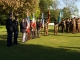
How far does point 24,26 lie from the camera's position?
19844 mm

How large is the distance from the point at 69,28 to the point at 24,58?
23226 mm

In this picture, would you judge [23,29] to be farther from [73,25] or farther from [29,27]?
[73,25]

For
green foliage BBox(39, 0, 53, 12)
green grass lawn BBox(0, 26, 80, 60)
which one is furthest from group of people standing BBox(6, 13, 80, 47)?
green foliage BBox(39, 0, 53, 12)

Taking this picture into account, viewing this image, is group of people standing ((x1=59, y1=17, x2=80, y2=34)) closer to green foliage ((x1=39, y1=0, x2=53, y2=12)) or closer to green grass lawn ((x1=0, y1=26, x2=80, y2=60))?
green grass lawn ((x1=0, y1=26, x2=80, y2=60))

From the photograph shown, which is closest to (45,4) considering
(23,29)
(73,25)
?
(73,25)

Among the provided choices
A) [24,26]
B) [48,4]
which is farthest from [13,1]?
[48,4]

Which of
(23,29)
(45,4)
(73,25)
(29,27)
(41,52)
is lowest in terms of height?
(41,52)

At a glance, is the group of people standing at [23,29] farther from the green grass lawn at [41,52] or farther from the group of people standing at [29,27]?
the green grass lawn at [41,52]

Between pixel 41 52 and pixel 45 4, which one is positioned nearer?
pixel 41 52

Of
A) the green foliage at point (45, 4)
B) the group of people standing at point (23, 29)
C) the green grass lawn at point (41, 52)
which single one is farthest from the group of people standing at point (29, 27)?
the green foliage at point (45, 4)

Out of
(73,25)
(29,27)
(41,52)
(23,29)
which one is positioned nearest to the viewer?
(41,52)

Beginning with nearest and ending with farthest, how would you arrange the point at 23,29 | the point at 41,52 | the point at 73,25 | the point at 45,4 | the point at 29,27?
the point at 41,52, the point at 23,29, the point at 29,27, the point at 73,25, the point at 45,4

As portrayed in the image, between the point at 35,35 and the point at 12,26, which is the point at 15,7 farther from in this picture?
the point at 12,26

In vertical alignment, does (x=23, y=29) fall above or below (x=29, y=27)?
below
